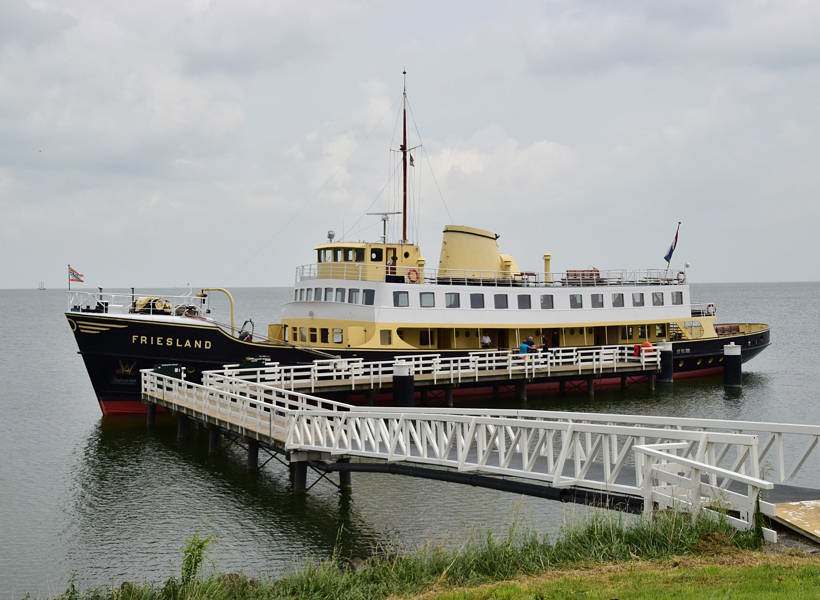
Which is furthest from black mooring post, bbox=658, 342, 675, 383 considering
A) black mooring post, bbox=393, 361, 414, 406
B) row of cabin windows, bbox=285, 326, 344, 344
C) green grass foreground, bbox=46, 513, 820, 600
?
green grass foreground, bbox=46, 513, 820, 600

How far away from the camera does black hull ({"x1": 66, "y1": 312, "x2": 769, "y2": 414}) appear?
29500 mm

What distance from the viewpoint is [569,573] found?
33.5 ft

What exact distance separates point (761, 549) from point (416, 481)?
38.1ft

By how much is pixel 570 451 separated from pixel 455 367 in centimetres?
1793

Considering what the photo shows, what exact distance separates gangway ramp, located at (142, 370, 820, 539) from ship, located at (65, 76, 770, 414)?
668cm

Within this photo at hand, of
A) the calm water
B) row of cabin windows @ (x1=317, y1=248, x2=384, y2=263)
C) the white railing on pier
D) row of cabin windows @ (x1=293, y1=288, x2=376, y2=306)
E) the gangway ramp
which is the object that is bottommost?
the calm water

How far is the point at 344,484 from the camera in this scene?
66.4 feet

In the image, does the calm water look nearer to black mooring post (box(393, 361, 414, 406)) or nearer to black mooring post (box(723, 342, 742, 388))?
black mooring post (box(393, 361, 414, 406))

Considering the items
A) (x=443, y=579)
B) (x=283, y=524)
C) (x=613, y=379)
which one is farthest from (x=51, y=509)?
(x=613, y=379)

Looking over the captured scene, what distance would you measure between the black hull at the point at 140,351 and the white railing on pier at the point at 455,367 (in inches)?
35.7

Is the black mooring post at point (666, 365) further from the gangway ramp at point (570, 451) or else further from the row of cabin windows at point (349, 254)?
the row of cabin windows at point (349, 254)

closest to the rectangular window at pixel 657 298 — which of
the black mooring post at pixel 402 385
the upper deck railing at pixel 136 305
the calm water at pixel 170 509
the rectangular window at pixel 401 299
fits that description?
the calm water at pixel 170 509

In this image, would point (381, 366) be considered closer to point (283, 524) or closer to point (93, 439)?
point (93, 439)

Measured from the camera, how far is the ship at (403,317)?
3019 centimetres
